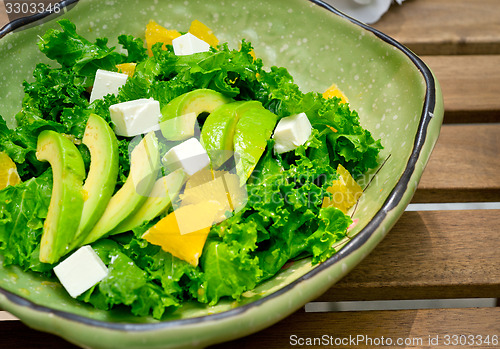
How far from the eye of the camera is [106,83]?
154cm

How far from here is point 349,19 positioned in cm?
175

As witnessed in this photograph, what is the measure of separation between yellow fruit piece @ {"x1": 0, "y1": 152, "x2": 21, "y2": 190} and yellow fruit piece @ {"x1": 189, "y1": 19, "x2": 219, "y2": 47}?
2.75 feet

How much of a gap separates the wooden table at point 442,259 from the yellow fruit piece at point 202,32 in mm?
987

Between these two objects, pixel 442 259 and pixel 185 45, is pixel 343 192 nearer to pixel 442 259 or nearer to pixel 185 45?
pixel 442 259

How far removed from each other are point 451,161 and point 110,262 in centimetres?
134

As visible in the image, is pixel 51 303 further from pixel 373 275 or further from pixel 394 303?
pixel 394 303

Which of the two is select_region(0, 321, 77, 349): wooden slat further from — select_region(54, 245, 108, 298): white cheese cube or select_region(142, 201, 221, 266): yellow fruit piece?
select_region(142, 201, 221, 266): yellow fruit piece

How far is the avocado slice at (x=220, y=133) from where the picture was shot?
1.36 m

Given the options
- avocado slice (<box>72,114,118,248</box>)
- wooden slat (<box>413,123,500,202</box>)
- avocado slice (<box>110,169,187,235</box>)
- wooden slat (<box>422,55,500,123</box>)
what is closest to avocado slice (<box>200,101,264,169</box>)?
avocado slice (<box>110,169,187,235</box>)

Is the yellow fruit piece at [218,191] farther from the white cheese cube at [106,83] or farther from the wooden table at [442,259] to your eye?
the white cheese cube at [106,83]

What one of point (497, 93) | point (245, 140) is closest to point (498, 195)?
point (497, 93)

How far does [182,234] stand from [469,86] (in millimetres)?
1594

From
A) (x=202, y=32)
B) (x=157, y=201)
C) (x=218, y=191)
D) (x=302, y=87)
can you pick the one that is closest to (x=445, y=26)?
(x=302, y=87)

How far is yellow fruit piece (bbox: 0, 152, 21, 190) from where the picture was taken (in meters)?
1.34
